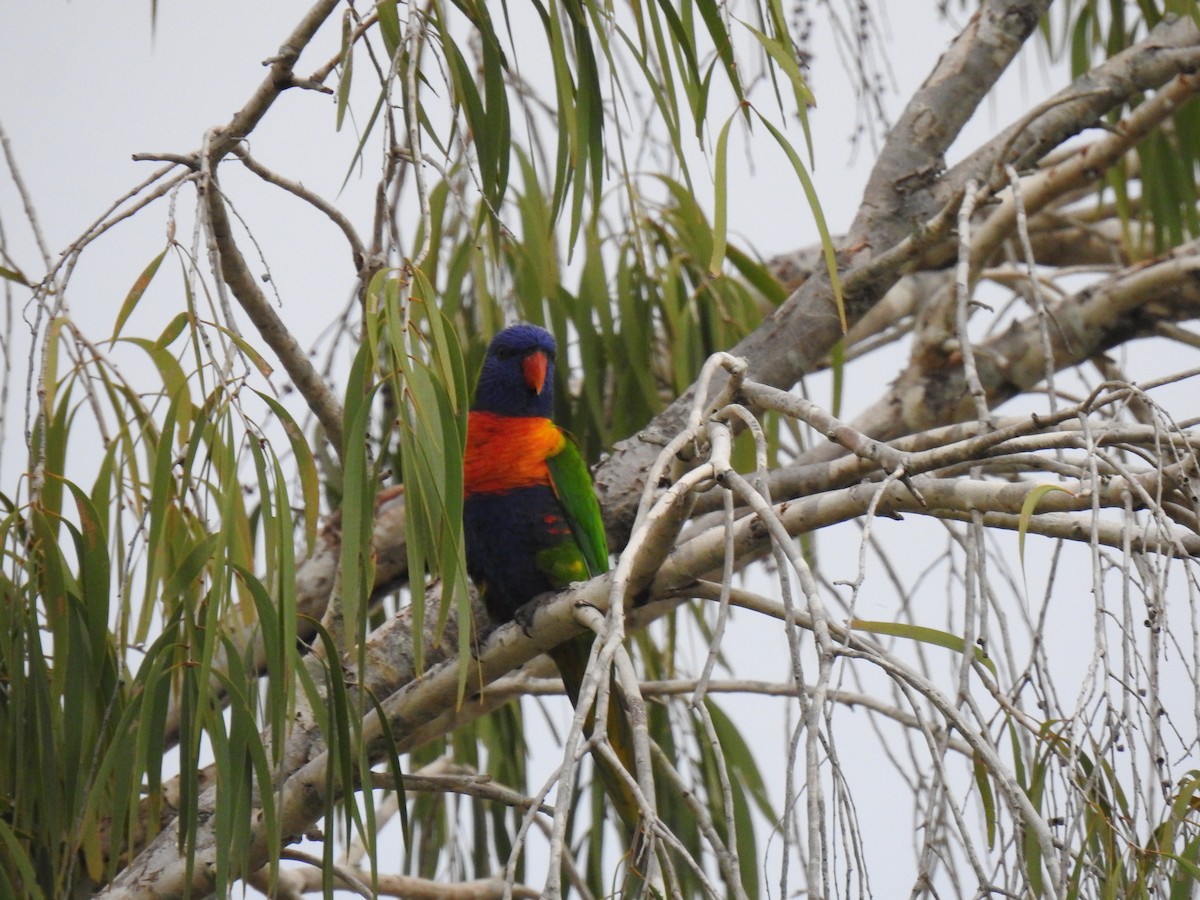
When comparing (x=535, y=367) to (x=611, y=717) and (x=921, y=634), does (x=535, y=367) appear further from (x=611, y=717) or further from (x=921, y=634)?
(x=921, y=634)

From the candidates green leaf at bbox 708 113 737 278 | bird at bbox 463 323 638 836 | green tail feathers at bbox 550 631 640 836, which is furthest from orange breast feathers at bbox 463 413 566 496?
green leaf at bbox 708 113 737 278

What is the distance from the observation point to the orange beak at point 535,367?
2191mm

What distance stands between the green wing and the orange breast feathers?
0.02m

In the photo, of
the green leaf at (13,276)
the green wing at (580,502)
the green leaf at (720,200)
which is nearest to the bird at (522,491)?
the green wing at (580,502)

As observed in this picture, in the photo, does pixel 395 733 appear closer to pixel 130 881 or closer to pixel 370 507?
pixel 130 881

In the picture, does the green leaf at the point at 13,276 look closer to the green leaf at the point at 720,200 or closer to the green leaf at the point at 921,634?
the green leaf at the point at 720,200

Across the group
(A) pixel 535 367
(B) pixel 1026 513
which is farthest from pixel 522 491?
(B) pixel 1026 513

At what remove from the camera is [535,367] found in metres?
2.20

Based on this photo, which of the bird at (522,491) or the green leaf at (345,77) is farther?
the bird at (522,491)

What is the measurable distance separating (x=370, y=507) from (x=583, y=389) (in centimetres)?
127

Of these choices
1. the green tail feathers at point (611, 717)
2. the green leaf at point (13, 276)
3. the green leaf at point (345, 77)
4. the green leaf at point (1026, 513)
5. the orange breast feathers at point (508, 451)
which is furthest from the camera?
the orange breast feathers at point (508, 451)

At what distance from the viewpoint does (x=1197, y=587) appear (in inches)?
37.1

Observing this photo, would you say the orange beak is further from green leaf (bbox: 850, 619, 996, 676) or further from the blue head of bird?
green leaf (bbox: 850, 619, 996, 676)

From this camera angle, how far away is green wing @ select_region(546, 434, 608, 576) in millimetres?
1967
